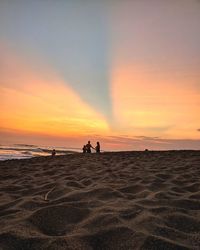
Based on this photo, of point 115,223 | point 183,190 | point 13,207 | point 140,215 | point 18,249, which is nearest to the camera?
point 18,249

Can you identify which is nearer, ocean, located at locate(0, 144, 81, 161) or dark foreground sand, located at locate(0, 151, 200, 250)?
dark foreground sand, located at locate(0, 151, 200, 250)

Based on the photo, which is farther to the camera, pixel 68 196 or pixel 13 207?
pixel 68 196

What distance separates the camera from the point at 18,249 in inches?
74.5

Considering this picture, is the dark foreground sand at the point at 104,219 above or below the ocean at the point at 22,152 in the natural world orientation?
below

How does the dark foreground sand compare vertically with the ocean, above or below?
below

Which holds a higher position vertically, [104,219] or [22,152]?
[22,152]

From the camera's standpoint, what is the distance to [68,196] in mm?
3391

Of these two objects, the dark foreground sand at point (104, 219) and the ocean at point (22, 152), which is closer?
the dark foreground sand at point (104, 219)

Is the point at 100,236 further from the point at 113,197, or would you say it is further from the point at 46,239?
the point at 113,197

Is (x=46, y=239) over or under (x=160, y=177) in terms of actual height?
under

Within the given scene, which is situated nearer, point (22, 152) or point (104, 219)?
point (104, 219)

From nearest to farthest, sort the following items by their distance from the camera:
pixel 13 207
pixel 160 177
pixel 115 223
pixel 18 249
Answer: pixel 18 249 < pixel 115 223 < pixel 13 207 < pixel 160 177

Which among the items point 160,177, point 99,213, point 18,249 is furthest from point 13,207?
point 160,177

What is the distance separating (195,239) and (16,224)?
1.37 m
